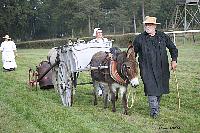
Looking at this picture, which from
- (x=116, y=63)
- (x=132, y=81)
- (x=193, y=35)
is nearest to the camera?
(x=132, y=81)

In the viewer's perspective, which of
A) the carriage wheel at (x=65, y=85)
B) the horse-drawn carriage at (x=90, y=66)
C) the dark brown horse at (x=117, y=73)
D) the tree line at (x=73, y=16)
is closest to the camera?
the dark brown horse at (x=117, y=73)

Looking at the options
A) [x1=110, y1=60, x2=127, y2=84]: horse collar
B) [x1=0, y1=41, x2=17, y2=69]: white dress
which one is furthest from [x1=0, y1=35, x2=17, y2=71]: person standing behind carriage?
[x1=110, y1=60, x2=127, y2=84]: horse collar

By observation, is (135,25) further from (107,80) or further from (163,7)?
(107,80)

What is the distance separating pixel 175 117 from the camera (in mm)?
9383

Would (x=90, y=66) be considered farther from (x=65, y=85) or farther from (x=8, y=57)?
(x=8, y=57)

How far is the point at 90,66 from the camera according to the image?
10891 millimetres

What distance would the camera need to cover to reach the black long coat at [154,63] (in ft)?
31.1

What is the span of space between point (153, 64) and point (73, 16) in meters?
60.3

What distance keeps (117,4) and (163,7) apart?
10.2 metres

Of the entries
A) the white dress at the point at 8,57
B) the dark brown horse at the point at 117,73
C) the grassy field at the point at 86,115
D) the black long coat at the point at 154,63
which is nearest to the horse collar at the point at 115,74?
the dark brown horse at the point at 117,73

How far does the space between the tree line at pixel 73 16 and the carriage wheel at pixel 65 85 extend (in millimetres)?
49142

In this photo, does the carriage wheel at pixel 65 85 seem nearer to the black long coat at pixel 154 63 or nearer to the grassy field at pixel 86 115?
the grassy field at pixel 86 115

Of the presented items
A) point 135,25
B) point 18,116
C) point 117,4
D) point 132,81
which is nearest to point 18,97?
point 18,116

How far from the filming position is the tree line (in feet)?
203
